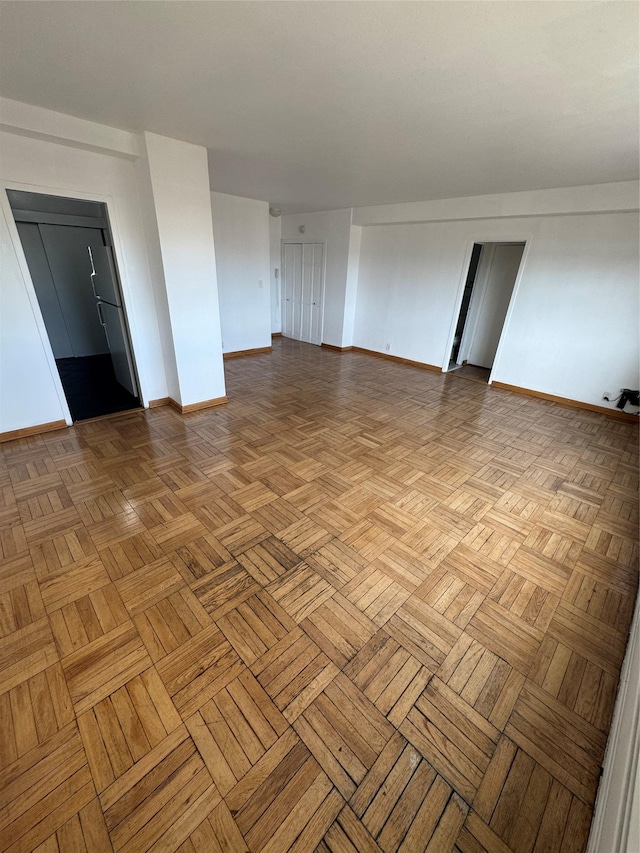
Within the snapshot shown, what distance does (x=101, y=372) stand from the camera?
4.94 metres

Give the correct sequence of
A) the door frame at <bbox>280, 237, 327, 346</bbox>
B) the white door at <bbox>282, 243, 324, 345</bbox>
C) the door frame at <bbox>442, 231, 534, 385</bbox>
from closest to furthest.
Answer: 1. the door frame at <bbox>442, 231, 534, 385</bbox>
2. the door frame at <bbox>280, 237, 327, 346</bbox>
3. the white door at <bbox>282, 243, 324, 345</bbox>

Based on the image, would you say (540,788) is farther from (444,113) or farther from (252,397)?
(252,397)

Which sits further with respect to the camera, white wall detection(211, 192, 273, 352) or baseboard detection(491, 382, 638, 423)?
white wall detection(211, 192, 273, 352)

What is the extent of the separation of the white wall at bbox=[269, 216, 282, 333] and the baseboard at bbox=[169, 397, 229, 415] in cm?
384

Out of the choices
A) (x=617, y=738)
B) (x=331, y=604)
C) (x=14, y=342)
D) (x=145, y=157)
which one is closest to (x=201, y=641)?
(x=331, y=604)

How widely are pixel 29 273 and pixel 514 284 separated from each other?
5.72 metres

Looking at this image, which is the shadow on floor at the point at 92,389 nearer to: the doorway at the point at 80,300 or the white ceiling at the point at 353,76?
the doorway at the point at 80,300

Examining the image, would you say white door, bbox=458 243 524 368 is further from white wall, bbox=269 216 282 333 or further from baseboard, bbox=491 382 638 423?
white wall, bbox=269 216 282 333

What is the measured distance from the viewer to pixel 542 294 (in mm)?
4262

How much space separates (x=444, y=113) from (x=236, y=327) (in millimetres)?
4348

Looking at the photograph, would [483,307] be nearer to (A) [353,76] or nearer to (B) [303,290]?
(B) [303,290]

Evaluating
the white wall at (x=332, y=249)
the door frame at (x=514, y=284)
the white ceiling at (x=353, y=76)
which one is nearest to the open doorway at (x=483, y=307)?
the door frame at (x=514, y=284)

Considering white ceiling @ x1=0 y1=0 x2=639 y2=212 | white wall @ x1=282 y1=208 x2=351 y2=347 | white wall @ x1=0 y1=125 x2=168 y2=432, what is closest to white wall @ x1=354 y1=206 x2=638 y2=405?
white wall @ x1=282 y1=208 x2=351 y2=347

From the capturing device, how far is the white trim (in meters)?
0.62
